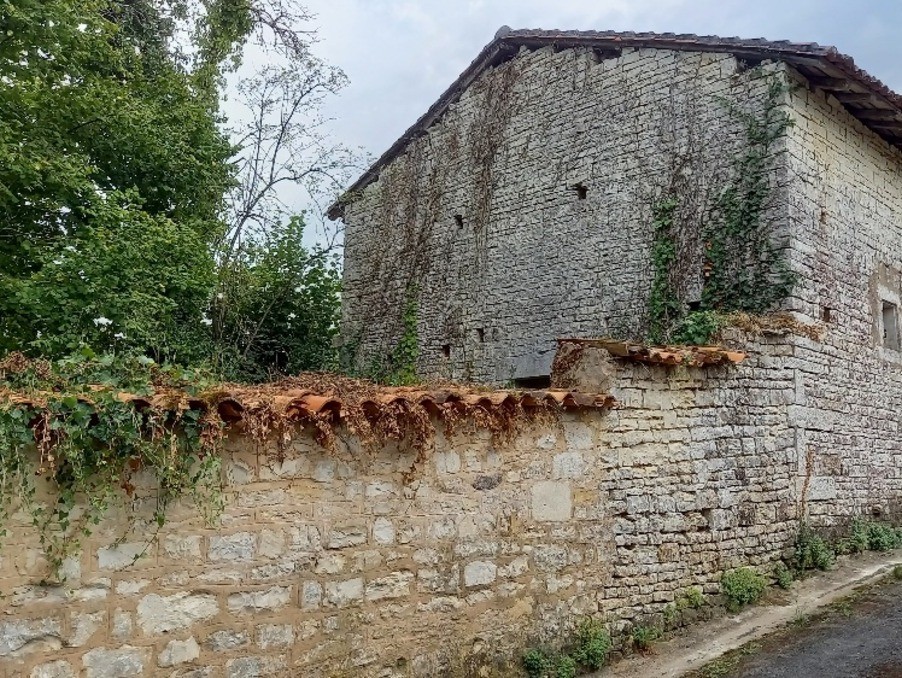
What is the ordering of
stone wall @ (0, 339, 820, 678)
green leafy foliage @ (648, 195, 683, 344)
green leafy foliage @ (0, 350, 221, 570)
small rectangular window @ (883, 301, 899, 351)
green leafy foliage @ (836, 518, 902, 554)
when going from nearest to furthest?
green leafy foliage @ (0, 350, 221, 570) → stone wall @ (0, 339, 820, 678) → green leafy foliage @ (836, 518, 902, 554) → green leafy foliage @ (648, 195, 683, 344) → small rectangular window @ (883, 301, 899, 351)

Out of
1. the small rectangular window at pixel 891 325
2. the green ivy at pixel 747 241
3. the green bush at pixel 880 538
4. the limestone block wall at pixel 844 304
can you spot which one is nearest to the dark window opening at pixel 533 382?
the green ivy at pixel 747 241

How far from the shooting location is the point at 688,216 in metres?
8.89

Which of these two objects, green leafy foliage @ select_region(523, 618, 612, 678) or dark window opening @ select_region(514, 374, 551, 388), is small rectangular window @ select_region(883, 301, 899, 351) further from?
green leafy foliage @ select_region(523, 618, 612, 678)

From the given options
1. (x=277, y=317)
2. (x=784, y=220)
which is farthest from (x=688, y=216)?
(x=277, y=317)

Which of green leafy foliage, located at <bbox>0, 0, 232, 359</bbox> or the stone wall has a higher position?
green leafy foliage, located at <bbox>0, 0, 232, 359</bbox>

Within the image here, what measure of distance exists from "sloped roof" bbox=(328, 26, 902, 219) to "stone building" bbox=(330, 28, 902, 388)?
25 mm

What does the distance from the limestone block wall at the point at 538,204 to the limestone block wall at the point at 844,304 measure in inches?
A: 25.9

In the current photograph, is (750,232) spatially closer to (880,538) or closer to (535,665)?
(880,538)

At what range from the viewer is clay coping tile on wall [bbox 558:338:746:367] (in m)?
5.95

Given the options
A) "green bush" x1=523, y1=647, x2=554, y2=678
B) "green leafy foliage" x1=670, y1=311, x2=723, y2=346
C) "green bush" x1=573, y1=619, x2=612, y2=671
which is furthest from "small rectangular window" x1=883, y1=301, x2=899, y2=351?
"green bush" x1=523, y1=647, x2=554, y2=678

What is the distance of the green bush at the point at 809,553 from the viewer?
23.6 feet

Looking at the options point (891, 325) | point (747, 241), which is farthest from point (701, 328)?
point (891, 325)

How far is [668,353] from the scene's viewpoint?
6.21 metres

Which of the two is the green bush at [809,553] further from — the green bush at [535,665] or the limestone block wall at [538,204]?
the green bush at [535,665]
